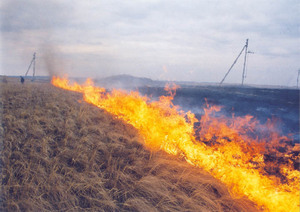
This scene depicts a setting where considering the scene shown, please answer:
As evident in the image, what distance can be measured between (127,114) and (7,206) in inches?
278

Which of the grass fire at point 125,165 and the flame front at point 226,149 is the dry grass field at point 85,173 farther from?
the flame front at point 226,149

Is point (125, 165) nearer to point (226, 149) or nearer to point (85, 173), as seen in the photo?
point (85, 173)

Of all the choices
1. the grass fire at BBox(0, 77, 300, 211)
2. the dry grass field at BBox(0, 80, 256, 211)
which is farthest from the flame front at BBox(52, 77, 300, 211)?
the dry grass field at BBox(0, 80, 256, 211)

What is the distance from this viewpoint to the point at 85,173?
4.84 m

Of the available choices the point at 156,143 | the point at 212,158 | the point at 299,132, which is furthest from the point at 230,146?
the point at 299,132

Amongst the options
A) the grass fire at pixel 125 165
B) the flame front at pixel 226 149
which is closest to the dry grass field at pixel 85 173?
the grass fire at pixel 125 165

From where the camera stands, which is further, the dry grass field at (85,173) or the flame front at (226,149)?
the flame front at (226,149)

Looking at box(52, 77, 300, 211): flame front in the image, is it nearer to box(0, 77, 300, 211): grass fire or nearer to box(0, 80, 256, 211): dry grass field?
box(0, 77, 300, 211): grass fire

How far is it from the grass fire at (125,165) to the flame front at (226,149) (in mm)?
41

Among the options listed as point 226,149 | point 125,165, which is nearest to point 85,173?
point 125,165

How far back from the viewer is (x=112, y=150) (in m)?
6.14

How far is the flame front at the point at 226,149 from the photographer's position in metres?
6.18

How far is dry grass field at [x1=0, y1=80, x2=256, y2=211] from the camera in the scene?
13.1 ft

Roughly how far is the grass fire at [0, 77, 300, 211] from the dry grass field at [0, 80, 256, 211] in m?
0.02
